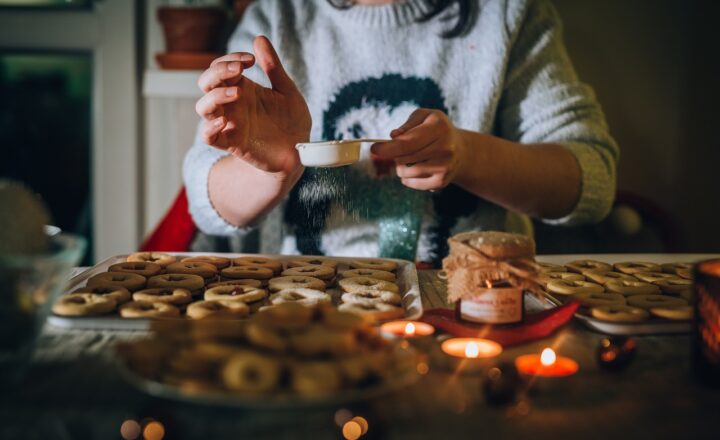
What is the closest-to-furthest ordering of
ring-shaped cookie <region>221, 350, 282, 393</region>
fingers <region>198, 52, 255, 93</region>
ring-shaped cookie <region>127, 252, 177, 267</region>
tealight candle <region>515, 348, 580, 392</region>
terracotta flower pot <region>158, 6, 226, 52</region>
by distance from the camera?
ring-shaped cookie <region>221, 350, 282, 393</region>
tealight candle <region>515, 348, 580, 392</region>
fingers <region>198, 52, 255, 93</region>
ring-shaped cookie <region>127, 252, 177, 267</region>
terracotta flower pot <region>158, 6, 226, 52</region>

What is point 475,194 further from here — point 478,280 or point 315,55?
point 478,280

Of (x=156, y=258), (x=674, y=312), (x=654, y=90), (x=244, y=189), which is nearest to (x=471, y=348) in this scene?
(x=674, y=312)

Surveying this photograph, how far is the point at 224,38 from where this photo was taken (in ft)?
6.60

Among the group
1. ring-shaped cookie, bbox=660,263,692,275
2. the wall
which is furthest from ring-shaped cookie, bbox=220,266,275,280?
the wall

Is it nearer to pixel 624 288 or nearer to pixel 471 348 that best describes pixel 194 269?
pixel 471 348

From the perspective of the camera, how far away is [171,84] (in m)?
1.97

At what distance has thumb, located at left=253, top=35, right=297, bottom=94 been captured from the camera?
1.00 metres

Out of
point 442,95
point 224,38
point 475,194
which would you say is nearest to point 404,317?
point 475,194

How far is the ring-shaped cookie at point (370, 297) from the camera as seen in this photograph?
0.83m

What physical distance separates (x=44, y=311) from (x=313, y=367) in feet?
0.86

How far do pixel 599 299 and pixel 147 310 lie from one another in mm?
522

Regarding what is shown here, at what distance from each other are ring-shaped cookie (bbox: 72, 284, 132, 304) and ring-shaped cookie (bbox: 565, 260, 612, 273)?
619 mm

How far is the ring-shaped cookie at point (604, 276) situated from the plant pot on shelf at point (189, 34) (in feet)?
4.26

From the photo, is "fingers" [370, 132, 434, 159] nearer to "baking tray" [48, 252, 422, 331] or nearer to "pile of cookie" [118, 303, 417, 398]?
"baking tray" [48, 252, 422, 331]
